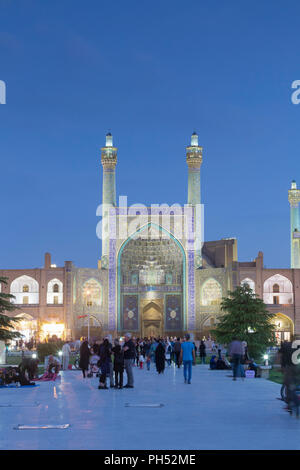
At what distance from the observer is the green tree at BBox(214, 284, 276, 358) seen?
23.0 m

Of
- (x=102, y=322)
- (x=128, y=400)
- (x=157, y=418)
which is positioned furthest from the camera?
(x=102, y=322)

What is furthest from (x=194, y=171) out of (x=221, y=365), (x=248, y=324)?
(x=221, y=365)

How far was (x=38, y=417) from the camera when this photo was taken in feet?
28.5

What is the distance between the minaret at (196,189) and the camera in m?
48.6

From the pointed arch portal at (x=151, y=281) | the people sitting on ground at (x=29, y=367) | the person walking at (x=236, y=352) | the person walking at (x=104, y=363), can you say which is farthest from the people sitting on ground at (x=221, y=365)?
the pointed arch portal at (x=151, y=281)

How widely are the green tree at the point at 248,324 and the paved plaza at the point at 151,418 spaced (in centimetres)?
927

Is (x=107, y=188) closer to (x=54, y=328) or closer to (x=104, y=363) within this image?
(x=54, y=328)

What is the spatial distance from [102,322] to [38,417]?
39.4m

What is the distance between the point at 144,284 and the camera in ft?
161

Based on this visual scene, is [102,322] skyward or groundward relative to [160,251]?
groundward

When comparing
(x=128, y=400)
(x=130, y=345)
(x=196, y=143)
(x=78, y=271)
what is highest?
(x=196, y=143)

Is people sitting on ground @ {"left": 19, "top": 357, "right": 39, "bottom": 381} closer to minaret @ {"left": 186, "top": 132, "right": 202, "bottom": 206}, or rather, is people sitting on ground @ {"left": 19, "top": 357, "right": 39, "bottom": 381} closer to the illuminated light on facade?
the illuminated light on facade
